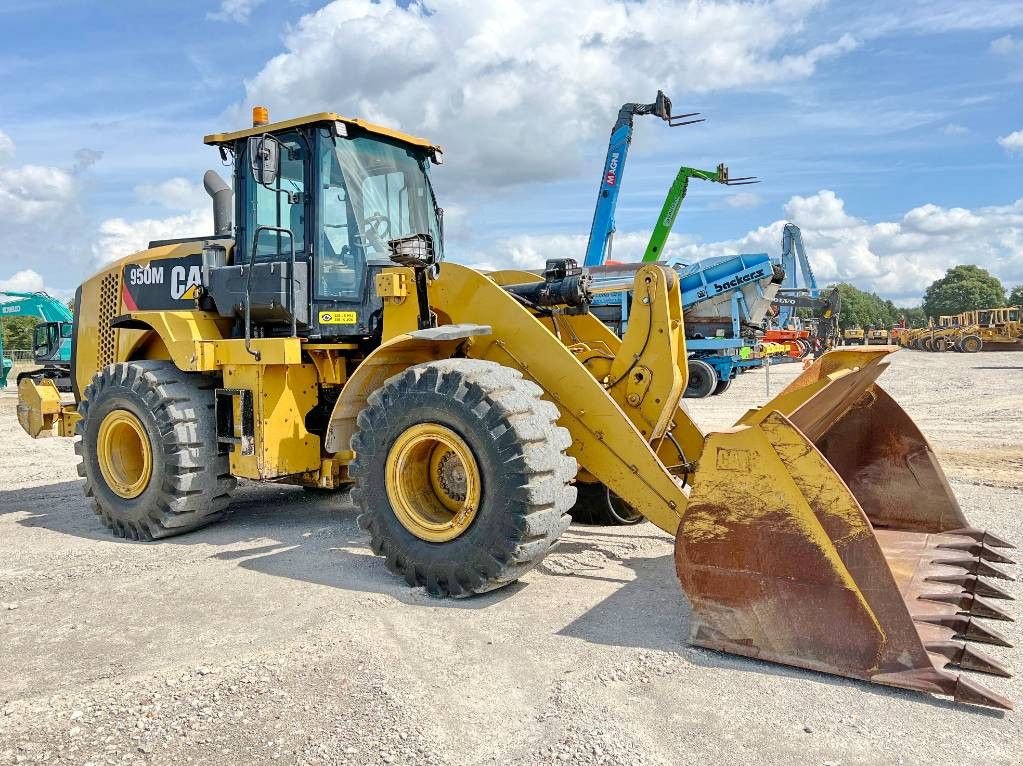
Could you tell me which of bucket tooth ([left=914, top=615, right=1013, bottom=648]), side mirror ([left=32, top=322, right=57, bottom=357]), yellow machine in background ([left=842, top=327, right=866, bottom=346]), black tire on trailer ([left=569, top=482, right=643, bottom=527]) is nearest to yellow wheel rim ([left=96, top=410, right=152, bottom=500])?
black tire on trailer ([left=569, top=482, right=643, bottom=527])

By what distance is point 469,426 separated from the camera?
455 cm

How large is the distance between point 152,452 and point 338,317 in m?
1.75

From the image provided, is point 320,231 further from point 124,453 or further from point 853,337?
point 853,337

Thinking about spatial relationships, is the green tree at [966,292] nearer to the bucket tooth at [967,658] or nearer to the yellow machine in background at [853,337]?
the yellow machine in background at [853,337]

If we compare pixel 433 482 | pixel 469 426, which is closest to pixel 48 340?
pixel 433 482

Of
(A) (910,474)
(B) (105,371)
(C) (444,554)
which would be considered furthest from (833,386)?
(B) (105,371)

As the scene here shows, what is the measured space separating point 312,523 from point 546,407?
303 cm

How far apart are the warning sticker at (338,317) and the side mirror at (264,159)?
1025 mm

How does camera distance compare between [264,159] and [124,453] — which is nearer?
[264,159]

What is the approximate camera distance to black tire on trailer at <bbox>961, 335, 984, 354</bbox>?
37719 millimetres

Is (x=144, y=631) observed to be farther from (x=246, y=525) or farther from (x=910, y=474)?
(x=910, y=474)

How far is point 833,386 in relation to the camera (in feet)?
15.4

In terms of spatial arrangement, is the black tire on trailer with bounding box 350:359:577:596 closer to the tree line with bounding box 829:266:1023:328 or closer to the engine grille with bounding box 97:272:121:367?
the engine grille with bounding box 97:272:121:367

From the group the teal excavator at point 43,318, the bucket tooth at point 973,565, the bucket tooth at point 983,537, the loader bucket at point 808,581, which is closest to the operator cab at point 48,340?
the teal excavator at point 43,318
